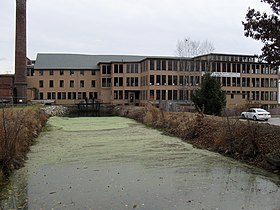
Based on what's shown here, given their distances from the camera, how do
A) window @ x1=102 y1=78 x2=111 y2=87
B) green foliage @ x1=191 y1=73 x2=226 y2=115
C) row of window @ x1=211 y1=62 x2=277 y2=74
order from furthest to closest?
window @ x1=102 y1=78 x2=111 y2=87 → row of window @ x1=211 y1=62 x2=277 y2=74 → green foliage @ x1=191 y1=73 x2=226 y2=115

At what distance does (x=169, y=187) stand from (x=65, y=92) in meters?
68.0

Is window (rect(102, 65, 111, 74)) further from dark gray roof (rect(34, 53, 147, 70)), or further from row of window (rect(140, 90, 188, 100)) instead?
row of window (rect(140, 90, 188, 100))

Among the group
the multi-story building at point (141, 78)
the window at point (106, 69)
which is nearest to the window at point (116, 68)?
the multi-story building at point (141, 78)

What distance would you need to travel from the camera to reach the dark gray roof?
76.0 meters

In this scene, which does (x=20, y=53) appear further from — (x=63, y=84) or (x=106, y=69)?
(x=106, y=69)

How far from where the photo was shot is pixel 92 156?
46.2 ft

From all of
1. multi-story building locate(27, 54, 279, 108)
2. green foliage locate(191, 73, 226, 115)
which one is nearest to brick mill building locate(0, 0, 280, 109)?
multi-story building locate(27, 54, 279, 108)

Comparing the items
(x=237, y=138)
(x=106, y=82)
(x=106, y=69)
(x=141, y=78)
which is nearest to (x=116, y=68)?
(x=106, y=69)

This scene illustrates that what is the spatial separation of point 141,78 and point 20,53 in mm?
27627

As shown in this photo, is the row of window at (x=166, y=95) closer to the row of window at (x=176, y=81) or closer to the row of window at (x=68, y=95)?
the row of window at (x=176, y=81)

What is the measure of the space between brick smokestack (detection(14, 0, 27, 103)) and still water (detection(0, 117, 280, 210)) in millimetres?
33869

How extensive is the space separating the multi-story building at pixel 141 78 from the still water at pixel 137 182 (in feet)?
144

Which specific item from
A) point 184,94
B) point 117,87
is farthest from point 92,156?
point 117,87

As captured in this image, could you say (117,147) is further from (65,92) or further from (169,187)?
(65,92)
